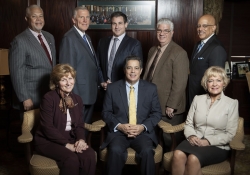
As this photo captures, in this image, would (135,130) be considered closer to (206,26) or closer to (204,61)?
(204,61)

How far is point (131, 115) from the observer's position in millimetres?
3135

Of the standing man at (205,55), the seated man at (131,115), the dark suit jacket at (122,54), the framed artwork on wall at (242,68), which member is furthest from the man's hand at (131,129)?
the framed artwork on wall at (242,68)

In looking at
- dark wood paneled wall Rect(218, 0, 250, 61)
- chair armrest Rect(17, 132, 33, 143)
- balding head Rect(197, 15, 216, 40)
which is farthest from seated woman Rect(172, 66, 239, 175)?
dark wood paneled wall Rect(218, 0, 250, 61)

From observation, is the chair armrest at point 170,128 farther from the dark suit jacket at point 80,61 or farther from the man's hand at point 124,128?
the dark suit jacket at point 80,61

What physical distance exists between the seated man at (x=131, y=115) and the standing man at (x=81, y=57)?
326 mm

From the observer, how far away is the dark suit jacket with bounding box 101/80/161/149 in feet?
10.2

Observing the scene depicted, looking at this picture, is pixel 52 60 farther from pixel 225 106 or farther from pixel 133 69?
pixel 225 106

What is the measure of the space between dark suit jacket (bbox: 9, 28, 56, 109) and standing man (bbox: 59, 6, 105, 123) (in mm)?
222

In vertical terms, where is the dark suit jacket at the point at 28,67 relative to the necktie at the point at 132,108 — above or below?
above

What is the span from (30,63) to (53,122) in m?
0.80

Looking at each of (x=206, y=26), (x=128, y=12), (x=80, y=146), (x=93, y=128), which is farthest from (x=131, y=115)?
(x=128, y=12)

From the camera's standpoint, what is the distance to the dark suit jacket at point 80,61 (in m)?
3.36

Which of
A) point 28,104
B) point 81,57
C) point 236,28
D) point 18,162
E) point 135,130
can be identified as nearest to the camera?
point 135,130

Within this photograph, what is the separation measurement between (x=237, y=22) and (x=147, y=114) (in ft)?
15.9
